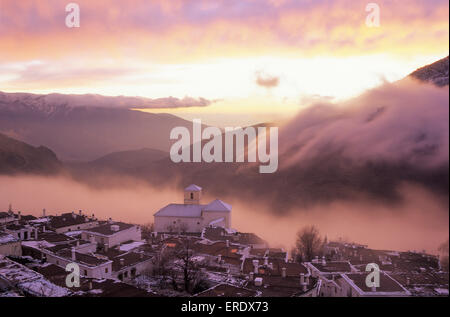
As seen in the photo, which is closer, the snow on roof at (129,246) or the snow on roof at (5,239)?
the snow on roof at (5,239)

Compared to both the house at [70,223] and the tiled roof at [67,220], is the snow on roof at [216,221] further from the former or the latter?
the tiled roof at [67,220]

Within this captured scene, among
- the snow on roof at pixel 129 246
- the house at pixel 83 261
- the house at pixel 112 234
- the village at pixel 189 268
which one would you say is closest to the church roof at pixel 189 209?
the village at pixel 189 268

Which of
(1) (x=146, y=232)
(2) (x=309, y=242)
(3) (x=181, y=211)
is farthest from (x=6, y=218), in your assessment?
(2) (x=309, y=242)

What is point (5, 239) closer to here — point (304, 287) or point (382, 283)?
point (304, 287)

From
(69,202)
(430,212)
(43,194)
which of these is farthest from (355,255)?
(43,194)

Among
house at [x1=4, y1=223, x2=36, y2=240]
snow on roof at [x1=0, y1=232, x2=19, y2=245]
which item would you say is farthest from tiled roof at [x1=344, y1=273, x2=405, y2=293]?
house at [x1=4, y1=223, x2=36, y2=240]

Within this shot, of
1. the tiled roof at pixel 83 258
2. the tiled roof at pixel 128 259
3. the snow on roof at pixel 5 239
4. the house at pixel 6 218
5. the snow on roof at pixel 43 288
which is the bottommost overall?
the tiled roof at pixel 128 259
